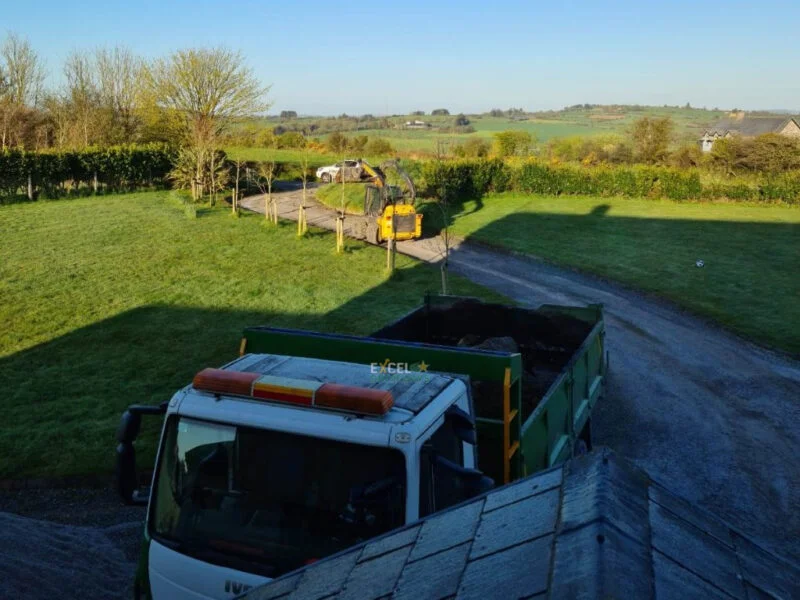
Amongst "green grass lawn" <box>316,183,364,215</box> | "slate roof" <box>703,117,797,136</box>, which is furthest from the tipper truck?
"slate roof" <box>703,117,797,136</box>

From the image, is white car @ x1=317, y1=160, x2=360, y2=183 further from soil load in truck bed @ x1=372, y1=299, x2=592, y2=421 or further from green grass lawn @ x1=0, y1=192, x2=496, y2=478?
soil load in truck bed @ x1=372, y1=299, x2=592, y2=421

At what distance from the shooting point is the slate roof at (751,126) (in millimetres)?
69375

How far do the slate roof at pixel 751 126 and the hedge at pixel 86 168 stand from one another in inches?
2048

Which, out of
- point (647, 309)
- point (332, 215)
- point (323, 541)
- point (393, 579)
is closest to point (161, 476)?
point (323, 541)

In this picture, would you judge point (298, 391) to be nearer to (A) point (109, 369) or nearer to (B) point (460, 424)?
(B) point (460, 424)

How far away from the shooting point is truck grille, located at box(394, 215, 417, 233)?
81.3 ft

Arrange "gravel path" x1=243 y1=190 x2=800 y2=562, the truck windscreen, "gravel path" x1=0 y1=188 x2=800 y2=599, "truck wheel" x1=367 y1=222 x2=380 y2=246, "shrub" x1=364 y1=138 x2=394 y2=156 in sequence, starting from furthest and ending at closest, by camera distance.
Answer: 1. "shrub" x1=364 y1=138 x2=394 y2=156
2. "truck wheel" x1=367 y1=222 x2=380 y2=246
3. "gravel path" x1=243 y1=190 x2=800 y2=562
4. "gravel path" x1=0 y1=188 x2=800 y2=599
5. the truck windscreen

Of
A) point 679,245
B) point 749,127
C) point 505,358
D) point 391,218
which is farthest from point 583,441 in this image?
point 749,127

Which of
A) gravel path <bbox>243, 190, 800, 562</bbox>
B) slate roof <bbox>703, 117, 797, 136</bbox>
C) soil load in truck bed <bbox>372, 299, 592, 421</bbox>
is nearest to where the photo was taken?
gravel path <bbox>243, 190, 800, 562</bbox>

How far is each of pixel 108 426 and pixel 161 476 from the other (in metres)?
6.43

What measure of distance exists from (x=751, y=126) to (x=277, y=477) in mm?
77745

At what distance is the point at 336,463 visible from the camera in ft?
13.8

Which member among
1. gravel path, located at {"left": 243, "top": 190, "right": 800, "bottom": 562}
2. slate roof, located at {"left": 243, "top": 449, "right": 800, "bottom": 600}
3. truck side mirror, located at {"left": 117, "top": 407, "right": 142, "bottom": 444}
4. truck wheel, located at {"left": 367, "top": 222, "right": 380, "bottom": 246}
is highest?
slate roof, located at {"left": 243, "top": 449, "right": 800, "bottom": 600}

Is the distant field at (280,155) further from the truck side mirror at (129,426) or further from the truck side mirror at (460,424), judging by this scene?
the truck side mirror at (460,424)
